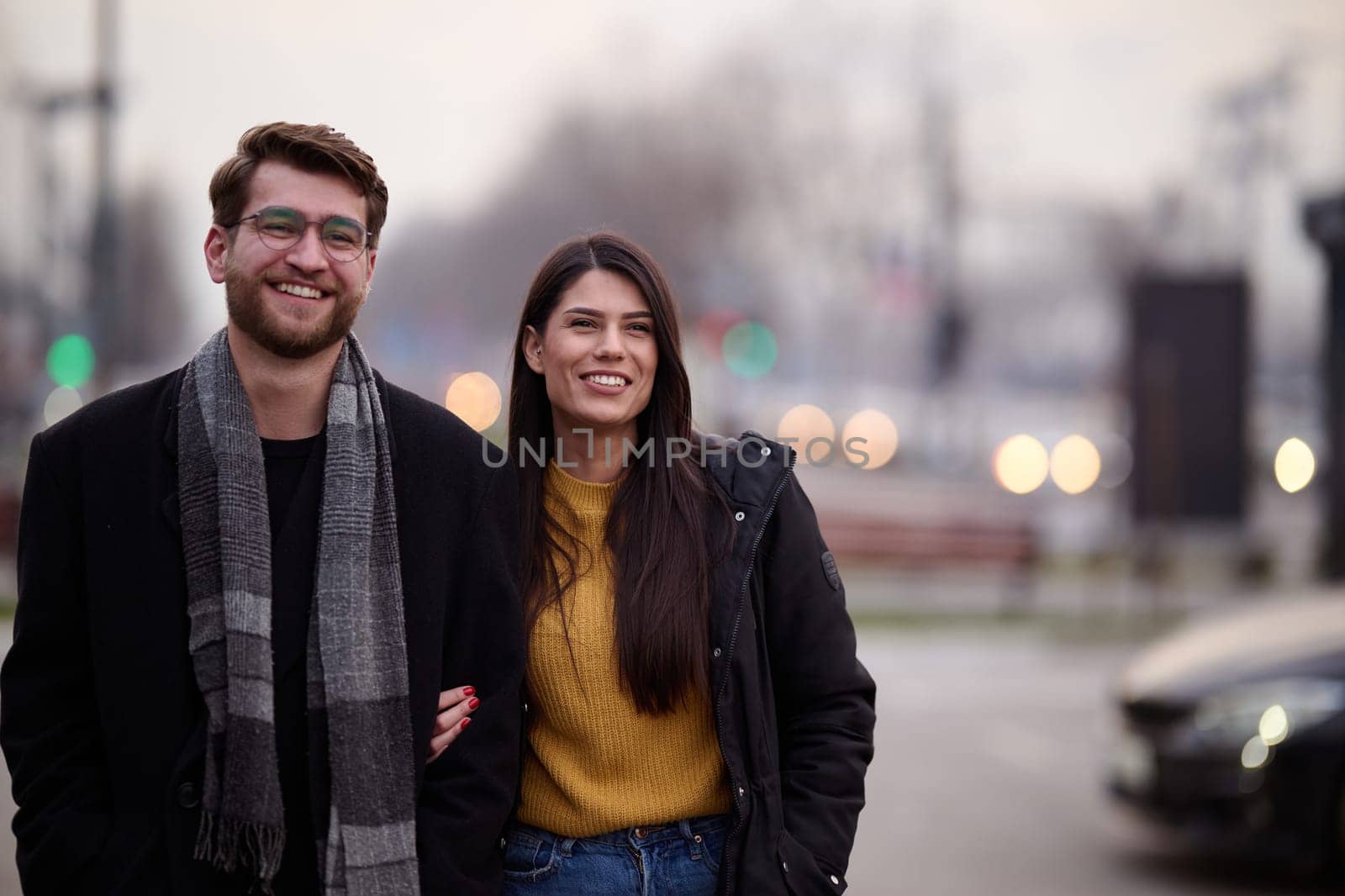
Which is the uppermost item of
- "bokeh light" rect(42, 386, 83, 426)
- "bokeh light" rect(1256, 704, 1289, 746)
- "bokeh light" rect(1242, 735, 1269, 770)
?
"bokeh light" rect(42, 386, 83, 426)

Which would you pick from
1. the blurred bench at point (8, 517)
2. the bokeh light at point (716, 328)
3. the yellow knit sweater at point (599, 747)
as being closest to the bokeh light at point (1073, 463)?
the bokeh light at point (716, 328)

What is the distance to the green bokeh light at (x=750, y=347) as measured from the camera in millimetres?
25828

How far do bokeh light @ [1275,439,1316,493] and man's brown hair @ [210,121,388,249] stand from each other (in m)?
15.5

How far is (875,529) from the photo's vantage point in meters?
17.9

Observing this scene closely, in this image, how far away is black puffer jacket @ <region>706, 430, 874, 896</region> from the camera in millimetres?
2682

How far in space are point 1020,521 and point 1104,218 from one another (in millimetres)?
31375

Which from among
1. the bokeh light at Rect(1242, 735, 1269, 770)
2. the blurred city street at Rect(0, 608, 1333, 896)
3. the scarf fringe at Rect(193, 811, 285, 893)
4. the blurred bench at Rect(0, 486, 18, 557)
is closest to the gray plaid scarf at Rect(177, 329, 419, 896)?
the scarf fringe at Rect(193, 811, 285, 893)

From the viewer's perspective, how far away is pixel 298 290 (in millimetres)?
2561

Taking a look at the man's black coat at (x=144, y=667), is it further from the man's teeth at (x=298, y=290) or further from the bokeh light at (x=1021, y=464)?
the bokeh light at (x=1021, y=464)

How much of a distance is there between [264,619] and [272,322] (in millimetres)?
538

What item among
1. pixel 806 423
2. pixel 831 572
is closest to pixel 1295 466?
pixel 831 572

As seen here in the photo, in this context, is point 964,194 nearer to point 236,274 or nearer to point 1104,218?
point 1104,218

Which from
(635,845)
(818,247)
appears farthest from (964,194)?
(635,845)

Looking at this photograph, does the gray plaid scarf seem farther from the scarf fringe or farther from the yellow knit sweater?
the yellow knit sweater
